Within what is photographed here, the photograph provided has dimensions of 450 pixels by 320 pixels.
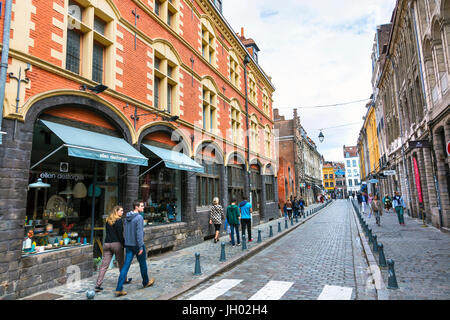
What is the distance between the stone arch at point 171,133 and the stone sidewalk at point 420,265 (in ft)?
26.0

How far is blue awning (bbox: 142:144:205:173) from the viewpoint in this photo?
9692 mm

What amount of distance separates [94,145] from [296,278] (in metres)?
5.85

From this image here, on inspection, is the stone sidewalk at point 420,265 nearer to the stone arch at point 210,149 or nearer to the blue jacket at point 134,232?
the blue jacket at point 134,232

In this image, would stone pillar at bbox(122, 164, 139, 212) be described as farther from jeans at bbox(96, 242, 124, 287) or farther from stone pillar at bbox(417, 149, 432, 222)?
stone pillar at bbox(417, 149, 432, 222)

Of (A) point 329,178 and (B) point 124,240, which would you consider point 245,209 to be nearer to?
(B) point 124,240

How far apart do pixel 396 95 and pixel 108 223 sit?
22.6 meters

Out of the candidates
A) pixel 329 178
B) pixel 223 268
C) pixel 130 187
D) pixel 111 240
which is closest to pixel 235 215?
pixel 223 268

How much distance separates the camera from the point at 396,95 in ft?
69.6

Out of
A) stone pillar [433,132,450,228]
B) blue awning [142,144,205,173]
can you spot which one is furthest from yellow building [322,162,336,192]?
blue awning [142,144,205,173]

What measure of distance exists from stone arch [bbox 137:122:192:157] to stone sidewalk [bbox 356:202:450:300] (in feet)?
26.0

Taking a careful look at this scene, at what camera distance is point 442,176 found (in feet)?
42.2

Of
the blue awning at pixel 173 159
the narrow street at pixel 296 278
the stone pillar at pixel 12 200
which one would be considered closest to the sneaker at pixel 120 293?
the narrow street at pixel 296 278

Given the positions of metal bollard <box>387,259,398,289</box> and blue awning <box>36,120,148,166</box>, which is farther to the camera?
blue awning <box>36,120,148,166</box>
